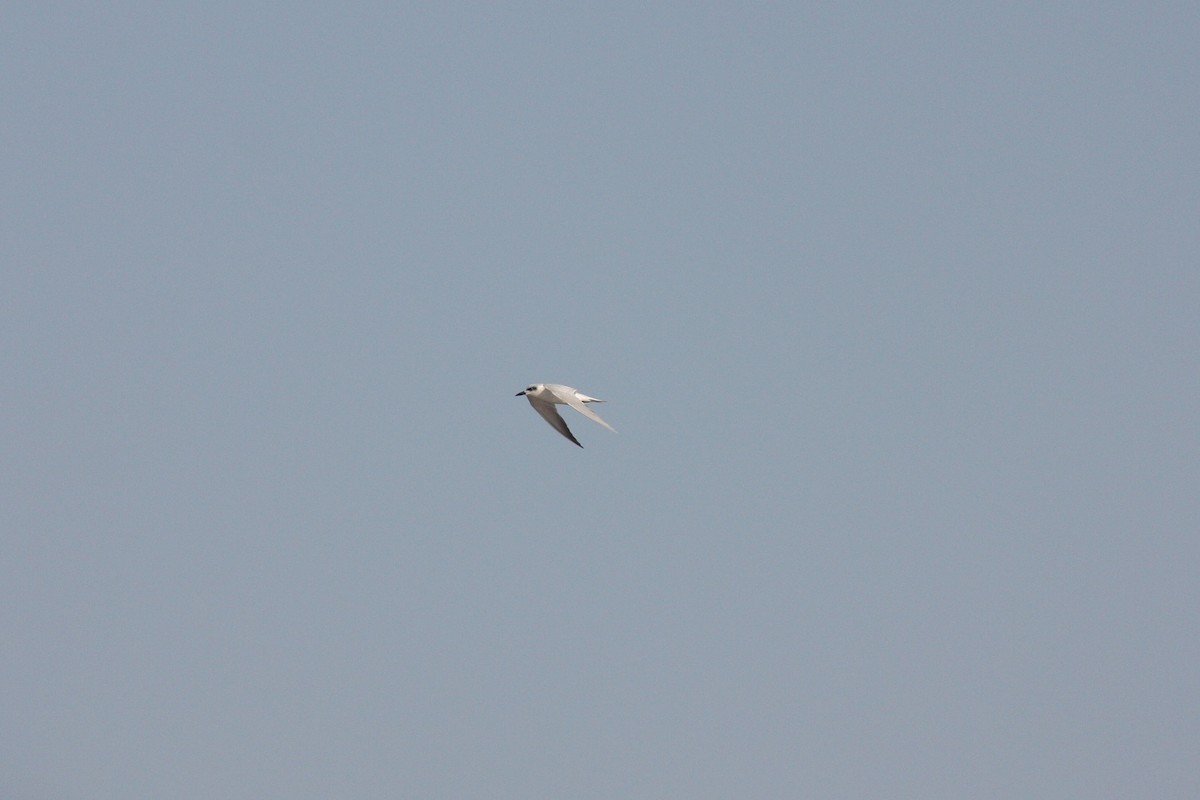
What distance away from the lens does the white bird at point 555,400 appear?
86.8m

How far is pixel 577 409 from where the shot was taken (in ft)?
281

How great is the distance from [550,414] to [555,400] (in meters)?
1.02

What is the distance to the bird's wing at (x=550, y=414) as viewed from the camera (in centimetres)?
8881

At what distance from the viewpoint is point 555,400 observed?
289 feet

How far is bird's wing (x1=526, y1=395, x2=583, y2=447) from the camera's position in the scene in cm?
8881

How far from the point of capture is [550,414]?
3501 inches

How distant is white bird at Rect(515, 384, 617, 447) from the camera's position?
86750 millimetres
